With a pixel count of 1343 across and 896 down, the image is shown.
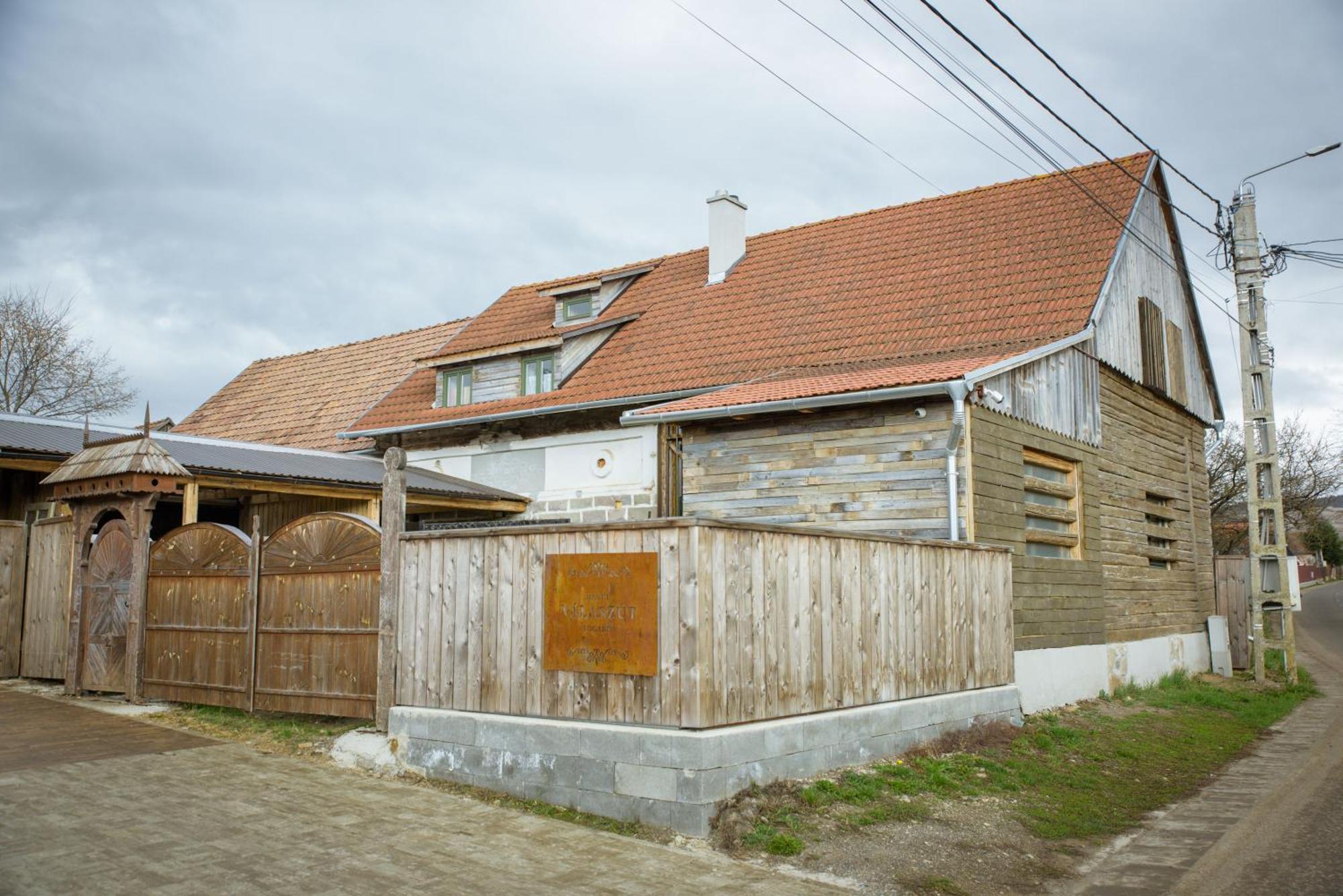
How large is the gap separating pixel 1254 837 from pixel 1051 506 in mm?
6671

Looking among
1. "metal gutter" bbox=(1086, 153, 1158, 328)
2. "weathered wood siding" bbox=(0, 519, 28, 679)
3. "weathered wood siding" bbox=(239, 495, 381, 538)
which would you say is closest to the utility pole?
"metal gutter" bbox=(1086, 153, 1158, 328)

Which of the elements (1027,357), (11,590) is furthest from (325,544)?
(1027,357)

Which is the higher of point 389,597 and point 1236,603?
point 389,597

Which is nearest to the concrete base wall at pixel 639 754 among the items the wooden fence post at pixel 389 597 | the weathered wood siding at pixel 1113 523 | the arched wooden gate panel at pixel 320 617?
the wooden fence post at pixel 389 597

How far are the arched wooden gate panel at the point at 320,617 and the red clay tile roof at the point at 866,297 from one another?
7069mm

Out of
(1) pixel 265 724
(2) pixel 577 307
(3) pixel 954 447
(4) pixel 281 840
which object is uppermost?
(2) pixel 577 307

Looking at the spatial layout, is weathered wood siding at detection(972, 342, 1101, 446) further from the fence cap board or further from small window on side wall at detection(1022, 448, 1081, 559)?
the fence cap board

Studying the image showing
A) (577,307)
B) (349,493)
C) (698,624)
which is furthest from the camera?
(577,307)

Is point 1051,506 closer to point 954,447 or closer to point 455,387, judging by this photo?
point 954,447

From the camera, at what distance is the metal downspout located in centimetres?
1164

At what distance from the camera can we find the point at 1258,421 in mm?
18750

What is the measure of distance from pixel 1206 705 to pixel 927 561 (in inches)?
289

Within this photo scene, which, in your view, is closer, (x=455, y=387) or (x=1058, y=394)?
(x=1058, y=394)

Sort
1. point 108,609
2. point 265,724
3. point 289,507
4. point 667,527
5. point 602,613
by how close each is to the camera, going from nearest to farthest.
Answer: point 667,527
point 602,613
point 265,724
point 108,609
point 289,507
